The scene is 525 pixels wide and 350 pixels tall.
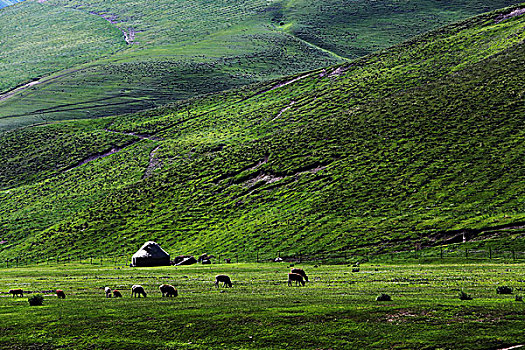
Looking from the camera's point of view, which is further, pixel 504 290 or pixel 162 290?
pixel 162 290

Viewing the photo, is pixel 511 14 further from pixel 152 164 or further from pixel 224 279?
pixel 224 279

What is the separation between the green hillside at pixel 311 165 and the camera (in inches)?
2847

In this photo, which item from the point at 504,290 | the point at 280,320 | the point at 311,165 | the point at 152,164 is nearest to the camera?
the point at 280,320

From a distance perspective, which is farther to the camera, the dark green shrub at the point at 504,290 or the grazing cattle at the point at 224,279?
the grazing cattle at the point at 224,279

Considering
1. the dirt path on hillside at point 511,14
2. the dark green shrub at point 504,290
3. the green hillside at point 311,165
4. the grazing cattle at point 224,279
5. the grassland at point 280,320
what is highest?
the dirt path on hillside at point 511,14

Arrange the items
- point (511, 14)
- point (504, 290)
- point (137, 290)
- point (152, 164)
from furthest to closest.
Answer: point (511, 14)
point (152, 164)
point (137, 290)
point (504, 290)

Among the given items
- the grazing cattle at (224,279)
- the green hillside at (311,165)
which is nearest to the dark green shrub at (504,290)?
the grazing cattle at (224,279)

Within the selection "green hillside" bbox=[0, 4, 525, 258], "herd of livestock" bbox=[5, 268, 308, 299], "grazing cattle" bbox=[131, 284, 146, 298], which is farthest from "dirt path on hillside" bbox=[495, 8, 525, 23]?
"grazing cattle" bbox=[131, 284, 146, 298]

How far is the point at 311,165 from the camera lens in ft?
343

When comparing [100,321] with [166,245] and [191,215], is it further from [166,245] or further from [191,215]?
[191,215]

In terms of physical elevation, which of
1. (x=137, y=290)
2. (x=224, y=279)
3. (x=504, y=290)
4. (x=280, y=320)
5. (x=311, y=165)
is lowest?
(x=280, y=320)

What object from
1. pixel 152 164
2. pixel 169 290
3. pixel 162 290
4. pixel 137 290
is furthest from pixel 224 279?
pixel 152 164

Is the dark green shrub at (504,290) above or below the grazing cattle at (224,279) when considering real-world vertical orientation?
below

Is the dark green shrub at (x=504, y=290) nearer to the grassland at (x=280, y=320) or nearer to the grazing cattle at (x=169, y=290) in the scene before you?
the grassland at (x=280, y=320)
